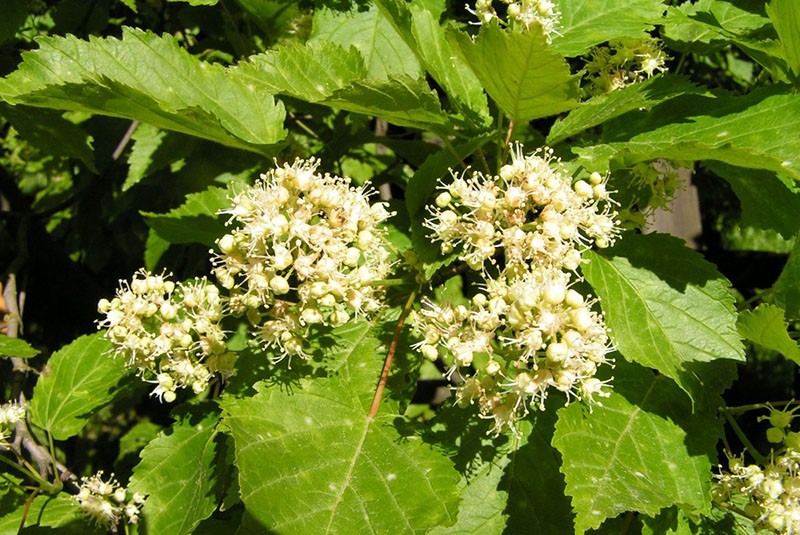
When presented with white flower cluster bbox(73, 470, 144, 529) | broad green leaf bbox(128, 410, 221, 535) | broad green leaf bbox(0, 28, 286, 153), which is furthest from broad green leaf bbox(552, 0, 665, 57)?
white flower cluster bbox(73, 470, 144, 529)

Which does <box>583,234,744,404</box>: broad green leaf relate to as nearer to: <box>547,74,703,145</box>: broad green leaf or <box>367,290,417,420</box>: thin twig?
<box>547,74,703,145</box>: broad green leaf

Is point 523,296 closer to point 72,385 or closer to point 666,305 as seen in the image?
point 666,305

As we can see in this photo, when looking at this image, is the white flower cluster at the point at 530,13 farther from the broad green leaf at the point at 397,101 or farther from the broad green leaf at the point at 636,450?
the broad green leaf at the point at 636,450

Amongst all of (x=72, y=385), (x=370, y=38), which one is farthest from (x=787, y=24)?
(x=72, y=385)

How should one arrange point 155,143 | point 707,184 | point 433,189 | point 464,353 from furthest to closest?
point 707,184, point 155,143, point 433,189, point 464,353

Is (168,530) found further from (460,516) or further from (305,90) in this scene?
(305,90)

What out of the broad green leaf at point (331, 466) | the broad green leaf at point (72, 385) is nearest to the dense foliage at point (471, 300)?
the broad green leaf at point (331, 466)

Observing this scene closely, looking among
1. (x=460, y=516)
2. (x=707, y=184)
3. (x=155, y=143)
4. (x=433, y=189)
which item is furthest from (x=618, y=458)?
(x=707, y=184)
